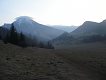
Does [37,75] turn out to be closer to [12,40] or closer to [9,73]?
[9,73]

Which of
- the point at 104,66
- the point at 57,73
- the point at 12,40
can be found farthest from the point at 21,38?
the point at 57,73

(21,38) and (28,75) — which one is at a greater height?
(21,38)

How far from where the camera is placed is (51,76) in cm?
2325

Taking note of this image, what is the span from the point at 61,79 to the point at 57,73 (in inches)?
94.0

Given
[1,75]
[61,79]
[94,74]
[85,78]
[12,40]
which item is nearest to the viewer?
[1,75]

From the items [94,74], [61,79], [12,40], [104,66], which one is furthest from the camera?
[12,40]

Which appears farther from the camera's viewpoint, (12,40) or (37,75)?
(12,40)

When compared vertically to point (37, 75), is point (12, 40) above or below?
above

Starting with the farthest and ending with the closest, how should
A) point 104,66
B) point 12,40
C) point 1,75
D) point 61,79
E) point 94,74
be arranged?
point 12,40, point 104,66, point 94,74, point 61,79, point 1,75

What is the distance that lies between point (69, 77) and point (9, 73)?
6555 mm

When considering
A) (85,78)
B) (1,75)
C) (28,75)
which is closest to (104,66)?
(85,78)

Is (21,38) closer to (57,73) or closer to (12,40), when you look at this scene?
(12,40)

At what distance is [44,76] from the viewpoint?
75.2ft

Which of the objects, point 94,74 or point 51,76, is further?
point 94,74
